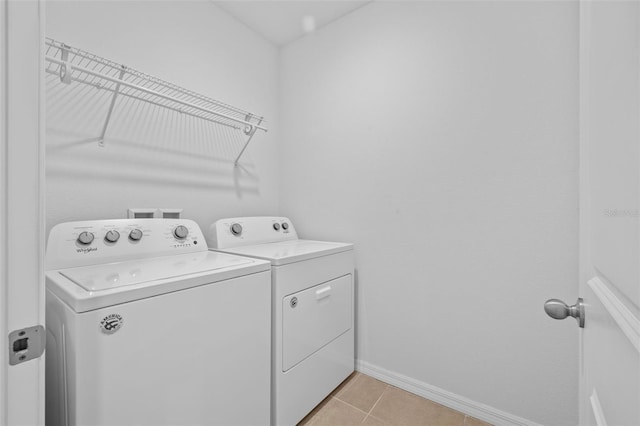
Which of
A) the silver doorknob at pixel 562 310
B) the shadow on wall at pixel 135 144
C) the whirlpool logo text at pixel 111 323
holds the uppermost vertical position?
the shadow on wall at pixel 135 144

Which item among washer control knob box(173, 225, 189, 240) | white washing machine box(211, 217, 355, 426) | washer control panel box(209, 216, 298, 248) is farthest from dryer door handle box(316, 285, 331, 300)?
washer control knob box(173, 225, 189, 240)

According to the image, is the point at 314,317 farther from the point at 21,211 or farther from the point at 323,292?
the point at 21,211

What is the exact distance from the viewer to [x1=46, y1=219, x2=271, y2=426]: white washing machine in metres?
0.77

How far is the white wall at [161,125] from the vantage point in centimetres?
129

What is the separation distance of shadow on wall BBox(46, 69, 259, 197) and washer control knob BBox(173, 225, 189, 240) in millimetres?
Result: 372

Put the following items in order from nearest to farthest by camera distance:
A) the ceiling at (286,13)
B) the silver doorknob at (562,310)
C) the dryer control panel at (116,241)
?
1. the silver doorknob at (562,310)
2. the dryer control panel at (116,241)
3. the ceiling at (286,13)

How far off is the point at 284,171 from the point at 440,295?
1.50m

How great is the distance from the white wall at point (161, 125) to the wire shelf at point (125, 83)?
61 mm

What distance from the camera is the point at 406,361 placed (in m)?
1.69

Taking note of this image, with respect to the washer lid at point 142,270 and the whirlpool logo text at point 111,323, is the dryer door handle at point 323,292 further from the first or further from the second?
the whirlpool logo text at point 111,323

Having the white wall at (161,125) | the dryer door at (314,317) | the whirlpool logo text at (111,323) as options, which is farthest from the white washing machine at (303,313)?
the whirlpool logo text at (111,323)

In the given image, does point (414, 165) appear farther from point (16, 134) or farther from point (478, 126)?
point (16, 134)

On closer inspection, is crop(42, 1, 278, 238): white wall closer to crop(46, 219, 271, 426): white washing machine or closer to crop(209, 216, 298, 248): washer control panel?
crop(209, 216, 298, 248): washer control panel

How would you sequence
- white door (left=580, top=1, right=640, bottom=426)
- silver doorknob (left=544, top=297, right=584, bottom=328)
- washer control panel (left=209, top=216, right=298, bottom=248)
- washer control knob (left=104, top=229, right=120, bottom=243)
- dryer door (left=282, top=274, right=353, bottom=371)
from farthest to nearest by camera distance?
washer control panel (left=209, top=216, right=298, bottom=248) → dryer door (left=282, top=274, right=353, bottom=371) → washer control knob (left=104, top=229, right=120, bottom=243) → silver doorknob (left=544, top=297, right=584, bottom=328) → white door (left=580, top=1, right=640, bottom=426)
